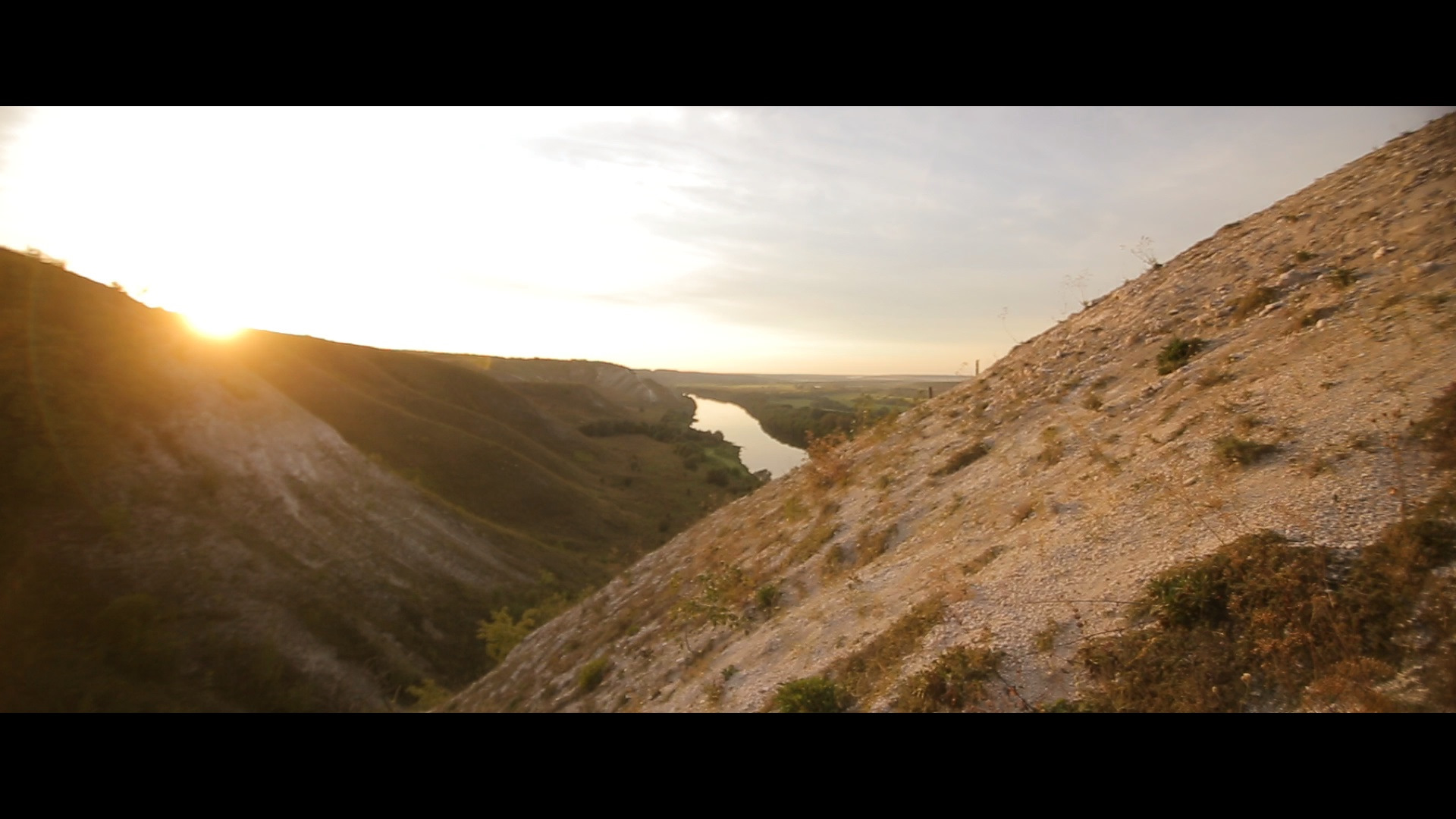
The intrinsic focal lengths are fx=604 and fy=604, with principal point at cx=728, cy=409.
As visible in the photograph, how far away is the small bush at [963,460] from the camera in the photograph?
11172 mm

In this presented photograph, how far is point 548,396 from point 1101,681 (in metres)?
92.6

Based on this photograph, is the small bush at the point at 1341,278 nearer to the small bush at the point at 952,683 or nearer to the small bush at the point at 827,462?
the small bush at the point at 952,683

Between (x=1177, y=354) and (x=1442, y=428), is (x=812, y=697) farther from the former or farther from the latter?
(x=1177, y=354)

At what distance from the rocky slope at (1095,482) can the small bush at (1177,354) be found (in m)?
0.04

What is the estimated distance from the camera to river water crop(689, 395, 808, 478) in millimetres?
66188

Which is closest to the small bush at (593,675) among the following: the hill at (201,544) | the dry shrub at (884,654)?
the dry shrub at (884,654)

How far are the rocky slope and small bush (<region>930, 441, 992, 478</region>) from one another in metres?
0.04

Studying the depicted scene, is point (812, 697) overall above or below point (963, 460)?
below

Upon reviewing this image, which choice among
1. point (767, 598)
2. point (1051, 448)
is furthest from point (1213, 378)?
point (767, 598)

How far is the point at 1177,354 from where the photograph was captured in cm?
1016

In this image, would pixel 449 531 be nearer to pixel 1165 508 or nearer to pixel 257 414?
pixel 257 414

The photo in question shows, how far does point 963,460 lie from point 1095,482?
320cm

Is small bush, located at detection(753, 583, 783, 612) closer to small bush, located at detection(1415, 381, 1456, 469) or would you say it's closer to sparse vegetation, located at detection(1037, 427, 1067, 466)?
sparse vegetation, located at detection(1037, 427, 1067, 466)
